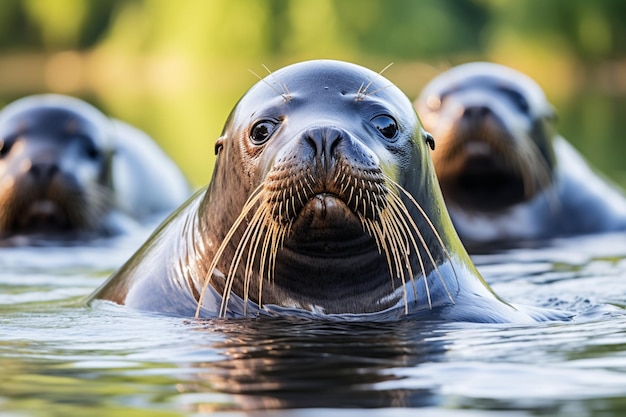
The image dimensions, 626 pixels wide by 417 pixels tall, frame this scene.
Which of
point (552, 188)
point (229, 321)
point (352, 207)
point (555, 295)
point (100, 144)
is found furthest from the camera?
point (100, 144)

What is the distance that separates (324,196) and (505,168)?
5.83 meters

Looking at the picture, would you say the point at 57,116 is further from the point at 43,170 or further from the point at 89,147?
the point at 43,170

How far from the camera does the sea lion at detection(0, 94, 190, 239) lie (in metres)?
11.8

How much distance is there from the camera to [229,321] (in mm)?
6441

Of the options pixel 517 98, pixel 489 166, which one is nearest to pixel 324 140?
pixel 489 166

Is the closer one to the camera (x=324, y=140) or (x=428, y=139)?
(x=324, y=140)

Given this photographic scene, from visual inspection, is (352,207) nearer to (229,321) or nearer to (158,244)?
(229,321)

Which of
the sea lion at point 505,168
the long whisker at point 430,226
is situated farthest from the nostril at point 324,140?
the sea lion at point 505,168

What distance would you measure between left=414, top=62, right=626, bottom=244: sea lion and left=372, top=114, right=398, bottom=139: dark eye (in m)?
4.82

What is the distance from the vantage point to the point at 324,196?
588cm

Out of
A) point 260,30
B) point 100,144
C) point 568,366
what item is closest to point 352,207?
point 568,366

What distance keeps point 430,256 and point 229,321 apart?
935mm

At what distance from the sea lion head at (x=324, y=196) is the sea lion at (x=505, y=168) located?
15.0 feet

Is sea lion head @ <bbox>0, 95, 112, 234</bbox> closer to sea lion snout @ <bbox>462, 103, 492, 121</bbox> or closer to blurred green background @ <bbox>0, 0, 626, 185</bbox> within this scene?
sea lion snout @ <bbox>462, 103, 492, 121</bbox>
